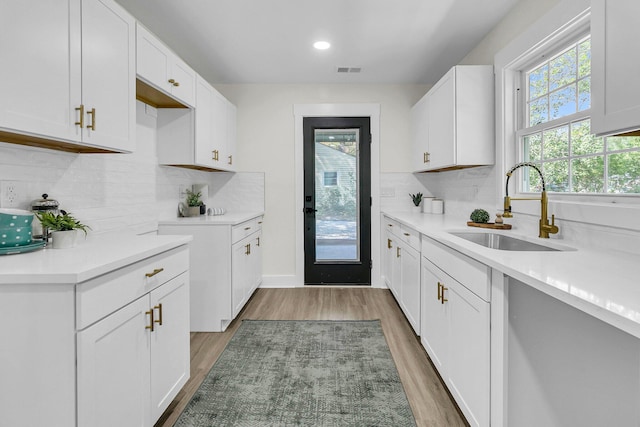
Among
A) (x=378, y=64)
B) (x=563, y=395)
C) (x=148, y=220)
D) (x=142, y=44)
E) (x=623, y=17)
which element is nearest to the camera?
(x=623, y=17)

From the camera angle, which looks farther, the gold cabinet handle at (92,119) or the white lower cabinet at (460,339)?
the gold cabinet handle at (92,119)

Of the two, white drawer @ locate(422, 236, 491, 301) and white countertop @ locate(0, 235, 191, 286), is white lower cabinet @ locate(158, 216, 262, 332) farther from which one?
white drawer @ locate(422, 236, 491, 301)

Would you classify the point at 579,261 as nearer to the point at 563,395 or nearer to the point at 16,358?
the point at 563,395

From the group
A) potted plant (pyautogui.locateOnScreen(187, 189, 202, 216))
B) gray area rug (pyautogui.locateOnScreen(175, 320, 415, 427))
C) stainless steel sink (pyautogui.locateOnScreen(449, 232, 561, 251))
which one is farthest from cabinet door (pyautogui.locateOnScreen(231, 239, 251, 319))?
stainless steel sink (pyautogui.locateOnScreen(449, 232, 561, 251))

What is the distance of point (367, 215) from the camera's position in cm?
428

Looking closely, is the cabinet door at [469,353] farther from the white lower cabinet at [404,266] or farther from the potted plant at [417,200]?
the potted plant at [417,200]

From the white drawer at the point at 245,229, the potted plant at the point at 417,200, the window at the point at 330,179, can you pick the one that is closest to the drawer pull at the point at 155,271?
the white drawer at the point at 245,229

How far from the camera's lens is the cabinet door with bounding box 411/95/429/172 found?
358 cm

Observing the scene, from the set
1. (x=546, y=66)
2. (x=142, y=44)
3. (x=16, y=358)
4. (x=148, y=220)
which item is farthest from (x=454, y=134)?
(x=16, y=358)

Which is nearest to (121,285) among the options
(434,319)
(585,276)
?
(585,276)

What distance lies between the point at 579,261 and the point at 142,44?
2463 millimetres

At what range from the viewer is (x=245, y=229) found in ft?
11.3

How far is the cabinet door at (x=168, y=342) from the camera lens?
1.61 metres

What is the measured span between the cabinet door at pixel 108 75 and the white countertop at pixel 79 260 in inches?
19.3
